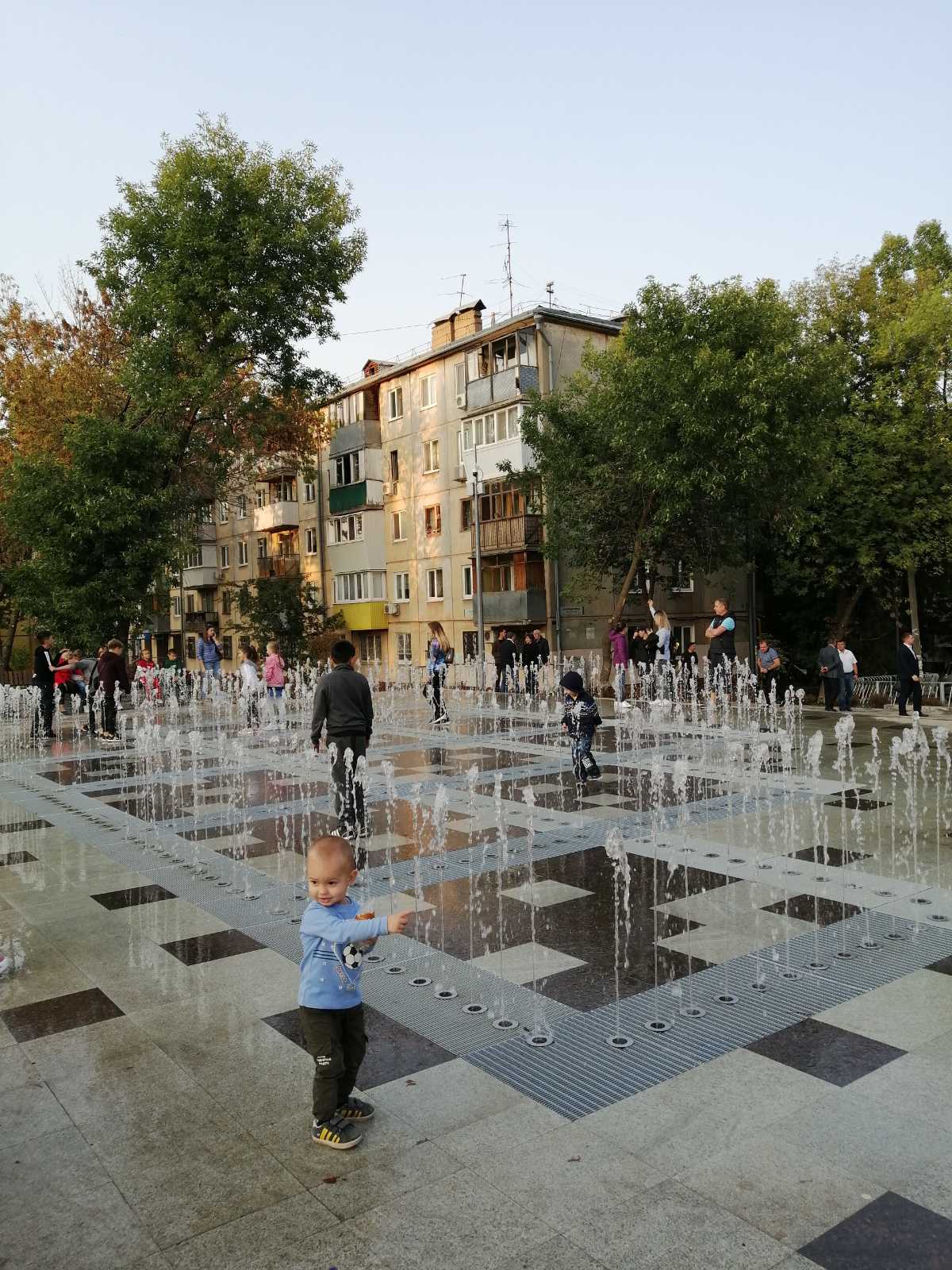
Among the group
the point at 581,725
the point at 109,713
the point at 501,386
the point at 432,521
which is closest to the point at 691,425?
the point at 501,386

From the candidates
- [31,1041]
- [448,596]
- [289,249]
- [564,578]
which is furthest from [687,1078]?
[448,596]

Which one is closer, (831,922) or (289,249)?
(831,922)

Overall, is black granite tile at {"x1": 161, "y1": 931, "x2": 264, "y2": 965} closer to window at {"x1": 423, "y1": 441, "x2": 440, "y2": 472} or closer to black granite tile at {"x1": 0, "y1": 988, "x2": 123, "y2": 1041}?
black granite tile at {"x1": 0, "y1": 988, "x2": 123, "y2": 1041}

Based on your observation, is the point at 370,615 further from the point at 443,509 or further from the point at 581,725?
the point at 581,725

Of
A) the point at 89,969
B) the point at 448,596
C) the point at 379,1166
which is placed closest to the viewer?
the point at 379,1166

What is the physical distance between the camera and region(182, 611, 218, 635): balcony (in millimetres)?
52594

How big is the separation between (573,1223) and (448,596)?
111ft

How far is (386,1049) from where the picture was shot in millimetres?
4746

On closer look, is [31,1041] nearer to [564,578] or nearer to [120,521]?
[120,521]

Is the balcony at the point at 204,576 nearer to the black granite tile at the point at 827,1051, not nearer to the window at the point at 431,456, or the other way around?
the window at the point at 431,456

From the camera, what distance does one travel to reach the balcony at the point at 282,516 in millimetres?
45469

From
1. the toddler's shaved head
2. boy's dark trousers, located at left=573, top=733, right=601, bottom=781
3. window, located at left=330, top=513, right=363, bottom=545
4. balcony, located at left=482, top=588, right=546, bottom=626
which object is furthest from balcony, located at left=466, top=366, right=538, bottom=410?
the toddler's shaved head

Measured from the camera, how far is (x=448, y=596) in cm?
3706

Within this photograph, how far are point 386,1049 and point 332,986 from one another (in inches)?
43.6
